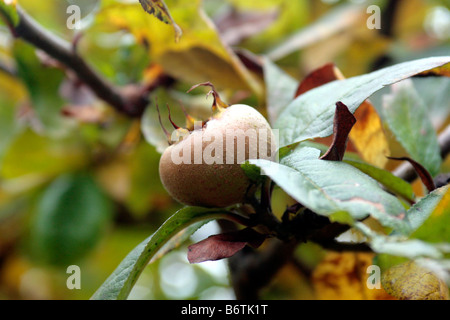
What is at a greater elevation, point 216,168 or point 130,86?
point 130,86

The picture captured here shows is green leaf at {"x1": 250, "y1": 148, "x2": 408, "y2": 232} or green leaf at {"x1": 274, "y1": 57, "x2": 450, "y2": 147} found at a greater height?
→ green leaf at {"x1": 274, "y1": 57, "x2": 450, "y2": 147}

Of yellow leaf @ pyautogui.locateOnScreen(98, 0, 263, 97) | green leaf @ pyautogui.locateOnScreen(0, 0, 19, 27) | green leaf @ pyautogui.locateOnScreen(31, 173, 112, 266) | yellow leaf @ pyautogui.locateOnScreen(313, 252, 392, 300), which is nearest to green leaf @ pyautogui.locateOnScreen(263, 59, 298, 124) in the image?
yellow leaf @ pyautogui.locateOnScreen(98, 0, 263, 97)

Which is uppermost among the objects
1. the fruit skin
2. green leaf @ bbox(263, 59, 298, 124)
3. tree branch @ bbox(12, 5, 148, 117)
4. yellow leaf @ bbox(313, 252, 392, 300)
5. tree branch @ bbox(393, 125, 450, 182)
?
tree branch @ bbox(12, 5, 148, 117)

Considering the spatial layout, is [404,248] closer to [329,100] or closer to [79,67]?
[329,100]

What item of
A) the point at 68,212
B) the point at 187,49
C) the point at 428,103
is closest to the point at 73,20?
the point at 187,49

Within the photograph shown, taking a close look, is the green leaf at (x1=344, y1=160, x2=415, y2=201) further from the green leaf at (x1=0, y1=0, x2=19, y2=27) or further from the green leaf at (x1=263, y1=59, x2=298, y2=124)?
the green leaf at (x1=0, y1=0, x2=19, y2=27)

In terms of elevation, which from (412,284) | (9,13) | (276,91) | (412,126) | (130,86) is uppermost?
(130,86)

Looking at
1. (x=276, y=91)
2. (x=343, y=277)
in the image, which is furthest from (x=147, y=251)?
(x=343, y=277)
